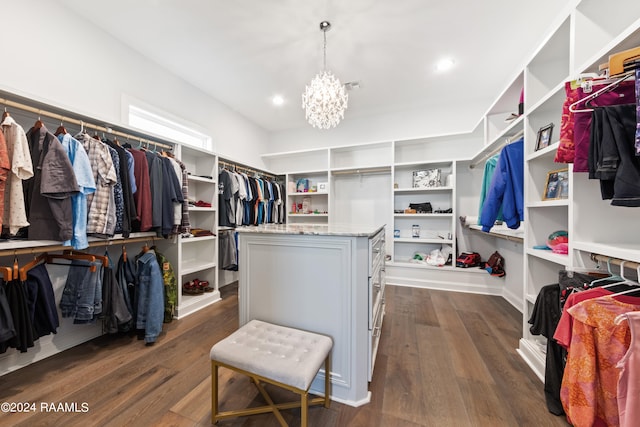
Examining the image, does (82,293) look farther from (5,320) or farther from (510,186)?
(510,186)

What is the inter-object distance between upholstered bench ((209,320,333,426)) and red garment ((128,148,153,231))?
138 centimetres

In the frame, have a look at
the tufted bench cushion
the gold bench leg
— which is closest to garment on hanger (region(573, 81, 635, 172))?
the tufted bench cushion

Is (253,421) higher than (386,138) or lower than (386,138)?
lower

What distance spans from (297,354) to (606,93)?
6.29ft

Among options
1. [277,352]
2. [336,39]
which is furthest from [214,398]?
[336,39]

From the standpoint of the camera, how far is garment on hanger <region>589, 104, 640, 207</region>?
3.00ft

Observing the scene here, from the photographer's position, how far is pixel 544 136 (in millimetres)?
1653

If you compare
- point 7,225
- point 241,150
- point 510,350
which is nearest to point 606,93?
point 510,350

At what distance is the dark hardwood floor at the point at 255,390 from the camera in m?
1.20

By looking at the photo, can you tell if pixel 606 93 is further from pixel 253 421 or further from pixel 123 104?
pixel 123 104

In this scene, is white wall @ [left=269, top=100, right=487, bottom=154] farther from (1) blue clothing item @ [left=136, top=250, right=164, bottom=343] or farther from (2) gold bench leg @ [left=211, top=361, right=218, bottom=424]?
(2) gold bench leg @ [left=211, top=361, right=218, bottom=424]

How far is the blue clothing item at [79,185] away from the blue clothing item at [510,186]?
10.2 ft

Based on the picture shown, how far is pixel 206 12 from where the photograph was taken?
1943 mm

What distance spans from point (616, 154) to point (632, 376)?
83 centimetres
